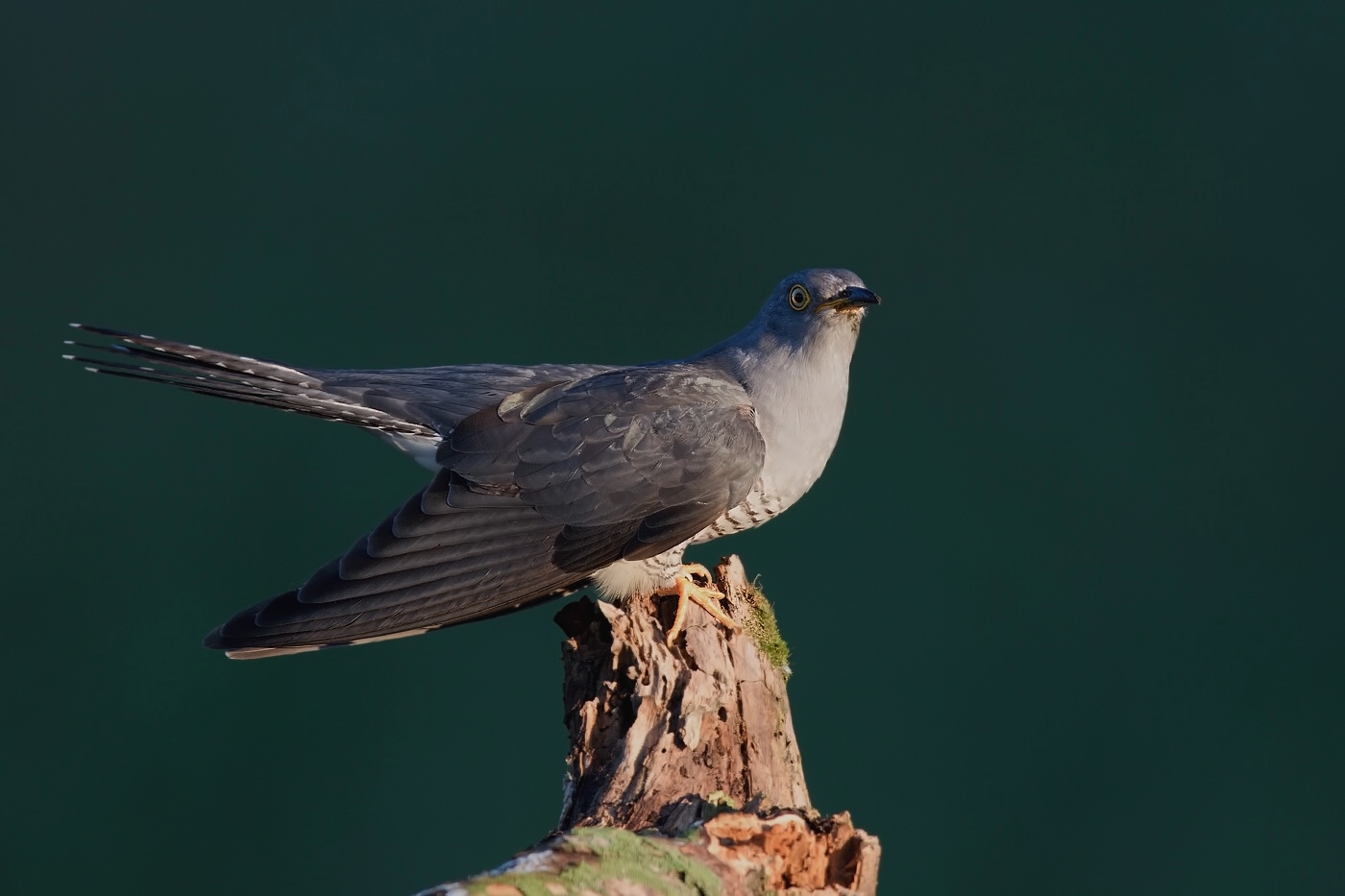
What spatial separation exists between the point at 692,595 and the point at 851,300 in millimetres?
1065

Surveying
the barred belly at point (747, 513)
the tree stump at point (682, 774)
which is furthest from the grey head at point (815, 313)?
the tree stump at point (682, 774)

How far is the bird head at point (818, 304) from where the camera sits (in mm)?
3678

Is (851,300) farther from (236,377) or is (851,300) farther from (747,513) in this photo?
(236,377)

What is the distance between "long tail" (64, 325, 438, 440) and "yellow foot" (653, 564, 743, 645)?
2.85 feet

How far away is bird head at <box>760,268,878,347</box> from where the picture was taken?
368 centimetres

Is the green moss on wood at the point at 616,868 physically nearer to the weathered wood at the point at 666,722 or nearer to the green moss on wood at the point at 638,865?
the green moss on wood at the point at 638,865

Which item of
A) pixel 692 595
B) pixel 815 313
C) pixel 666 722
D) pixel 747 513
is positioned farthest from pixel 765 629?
pixel 815 313

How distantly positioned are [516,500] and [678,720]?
0.82 m

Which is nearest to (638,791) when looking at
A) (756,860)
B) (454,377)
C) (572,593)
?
(756,860)

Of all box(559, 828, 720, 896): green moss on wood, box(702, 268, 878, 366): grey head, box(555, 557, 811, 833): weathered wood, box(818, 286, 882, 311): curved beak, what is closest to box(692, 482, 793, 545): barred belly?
box(555, 557, 811, 833): weathered wood

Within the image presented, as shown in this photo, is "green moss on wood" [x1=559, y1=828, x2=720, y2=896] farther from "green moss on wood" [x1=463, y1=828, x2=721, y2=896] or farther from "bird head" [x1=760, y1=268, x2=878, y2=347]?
"bird head" [x1=760, y1=268, x2=878, y2=347]

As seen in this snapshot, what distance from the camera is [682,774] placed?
278cm

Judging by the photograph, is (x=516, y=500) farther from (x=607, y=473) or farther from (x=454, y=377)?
(x=454, y=377)

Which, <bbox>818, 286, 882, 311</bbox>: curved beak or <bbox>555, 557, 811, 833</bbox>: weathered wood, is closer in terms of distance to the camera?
<bbox>555, 557, 811, 833</bbox>: weathered wood
